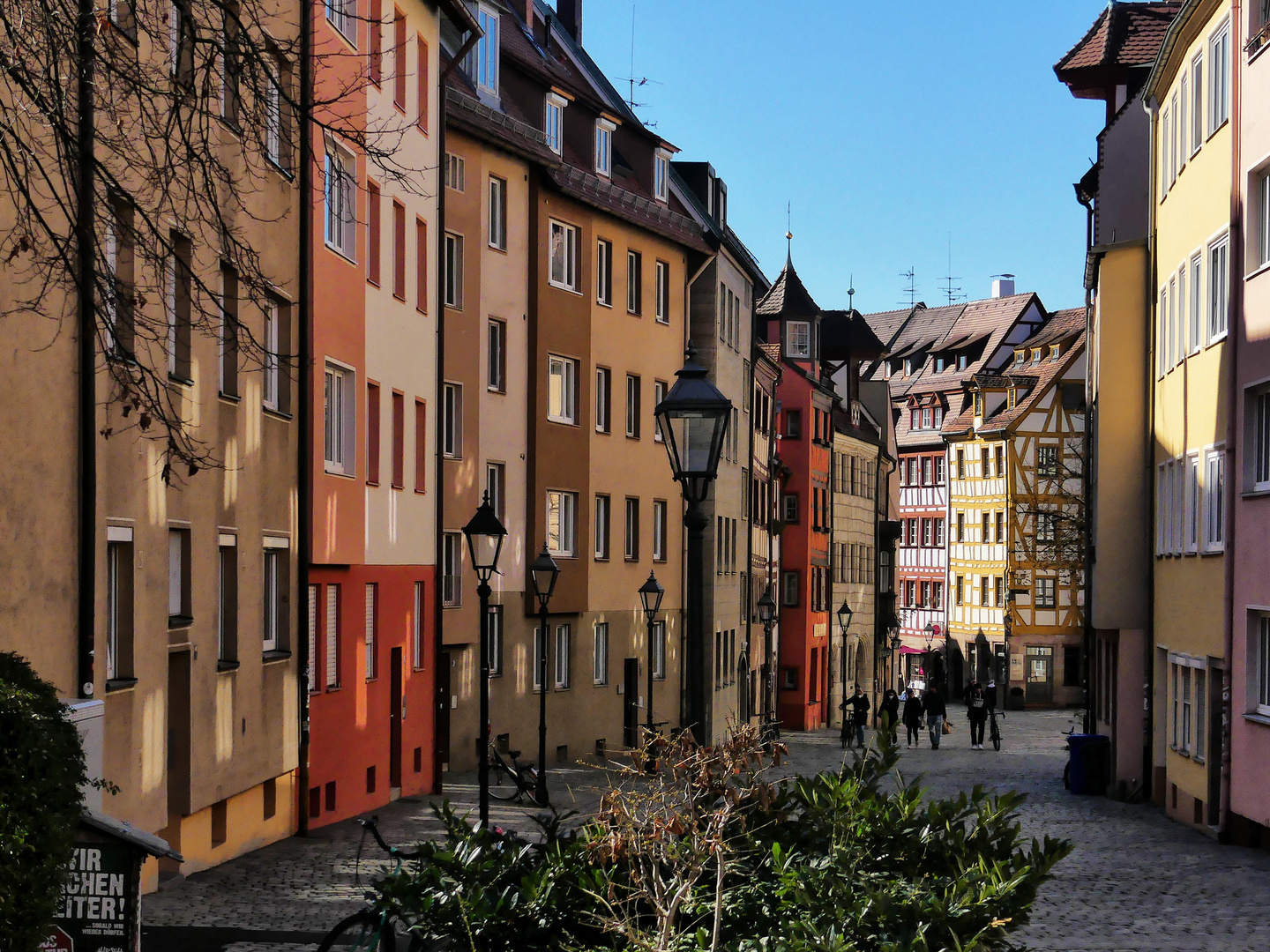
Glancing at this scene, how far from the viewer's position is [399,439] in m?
Result: 27.0

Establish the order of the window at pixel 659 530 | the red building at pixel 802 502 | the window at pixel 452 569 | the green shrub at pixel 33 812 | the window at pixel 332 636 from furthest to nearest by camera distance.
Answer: the red building at pixel 802 502 → the window at pixel 659 530 → the window at pixel 452 569 → the window at pixel 332 636 → the green shrub at pixel 33 812

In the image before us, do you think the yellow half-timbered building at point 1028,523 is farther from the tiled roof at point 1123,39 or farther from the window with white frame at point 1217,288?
the window with white frame at point 1217,288

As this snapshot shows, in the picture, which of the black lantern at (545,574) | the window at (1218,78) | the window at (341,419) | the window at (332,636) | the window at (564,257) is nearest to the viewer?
the window at (332,636)

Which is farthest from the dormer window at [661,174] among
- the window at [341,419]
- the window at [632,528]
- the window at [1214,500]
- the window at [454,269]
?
the window at [1214,500]

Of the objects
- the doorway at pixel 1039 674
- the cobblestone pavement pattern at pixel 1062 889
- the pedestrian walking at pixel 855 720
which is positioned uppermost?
the cobblestone pavement pattern at pixel 1062 889

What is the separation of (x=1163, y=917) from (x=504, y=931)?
9.95 meters

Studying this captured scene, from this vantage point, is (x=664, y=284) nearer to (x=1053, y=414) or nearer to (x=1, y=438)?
(x=1, y=438)

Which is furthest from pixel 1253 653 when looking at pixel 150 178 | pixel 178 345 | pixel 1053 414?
pixel 1053 414

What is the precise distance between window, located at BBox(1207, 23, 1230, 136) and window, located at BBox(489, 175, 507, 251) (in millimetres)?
13853

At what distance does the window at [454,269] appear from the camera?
32.0 metres

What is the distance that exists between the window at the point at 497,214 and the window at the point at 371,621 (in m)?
10.4

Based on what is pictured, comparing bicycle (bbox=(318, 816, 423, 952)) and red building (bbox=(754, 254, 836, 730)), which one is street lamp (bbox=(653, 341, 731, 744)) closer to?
bicycle (bbox=(318, 816, 423, 952))

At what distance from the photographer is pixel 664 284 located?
141 feet

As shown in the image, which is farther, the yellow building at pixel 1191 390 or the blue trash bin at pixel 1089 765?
the blue trash bin at pixel 1089 765
